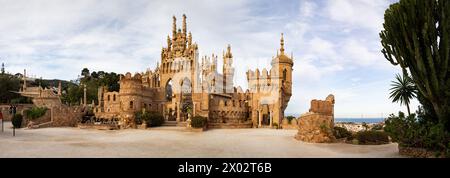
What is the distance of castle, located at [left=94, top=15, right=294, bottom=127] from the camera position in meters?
35.2

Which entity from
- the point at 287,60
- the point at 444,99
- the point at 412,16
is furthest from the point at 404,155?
the point at 287,60

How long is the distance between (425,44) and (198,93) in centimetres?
2486

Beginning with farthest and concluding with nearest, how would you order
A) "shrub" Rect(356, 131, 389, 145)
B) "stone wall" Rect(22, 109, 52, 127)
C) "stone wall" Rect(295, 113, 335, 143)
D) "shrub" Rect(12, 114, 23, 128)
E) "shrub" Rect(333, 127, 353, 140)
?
1. "stone wall" Rect(22, 109, 52, 127)
2. "shrub" Rect(12, 114, 23, 128)
3. "shrub" Rect(333, 127, 353, 140)
4. "stone wall" Rect(295, 113, 335, 143)
5. "shrub" Rect(356, 131, 389, 145)

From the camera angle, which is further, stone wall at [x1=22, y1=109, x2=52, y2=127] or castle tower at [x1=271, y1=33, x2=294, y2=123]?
castle tower at [x1=271, y1=33, x2=294, y2=123]

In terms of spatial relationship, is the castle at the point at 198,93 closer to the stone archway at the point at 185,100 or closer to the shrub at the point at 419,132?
the stone archway at the point at 185,100

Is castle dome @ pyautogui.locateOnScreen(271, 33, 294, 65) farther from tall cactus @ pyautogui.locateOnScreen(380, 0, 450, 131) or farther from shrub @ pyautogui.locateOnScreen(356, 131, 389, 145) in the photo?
tall cactus @ pyautogui.locateOnScreen(380, 0, 450, 131)

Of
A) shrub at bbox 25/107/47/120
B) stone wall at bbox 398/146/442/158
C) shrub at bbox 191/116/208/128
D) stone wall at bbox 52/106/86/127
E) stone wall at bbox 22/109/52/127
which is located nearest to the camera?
stone wall at bbox 398/146/442/158

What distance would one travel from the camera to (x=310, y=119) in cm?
2145

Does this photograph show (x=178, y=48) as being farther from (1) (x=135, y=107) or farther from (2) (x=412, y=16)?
(2) (x=412, y=16)

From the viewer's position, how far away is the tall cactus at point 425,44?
12.7m

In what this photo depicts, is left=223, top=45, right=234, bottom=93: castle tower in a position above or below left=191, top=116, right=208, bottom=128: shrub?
above

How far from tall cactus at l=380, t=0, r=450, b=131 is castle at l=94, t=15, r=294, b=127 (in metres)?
Result: 21.5

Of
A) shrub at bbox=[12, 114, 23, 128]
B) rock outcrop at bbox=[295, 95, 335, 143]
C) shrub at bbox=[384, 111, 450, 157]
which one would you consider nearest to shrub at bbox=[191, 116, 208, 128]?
rock outcrop at bbox=[295, 95, 335, 143]
